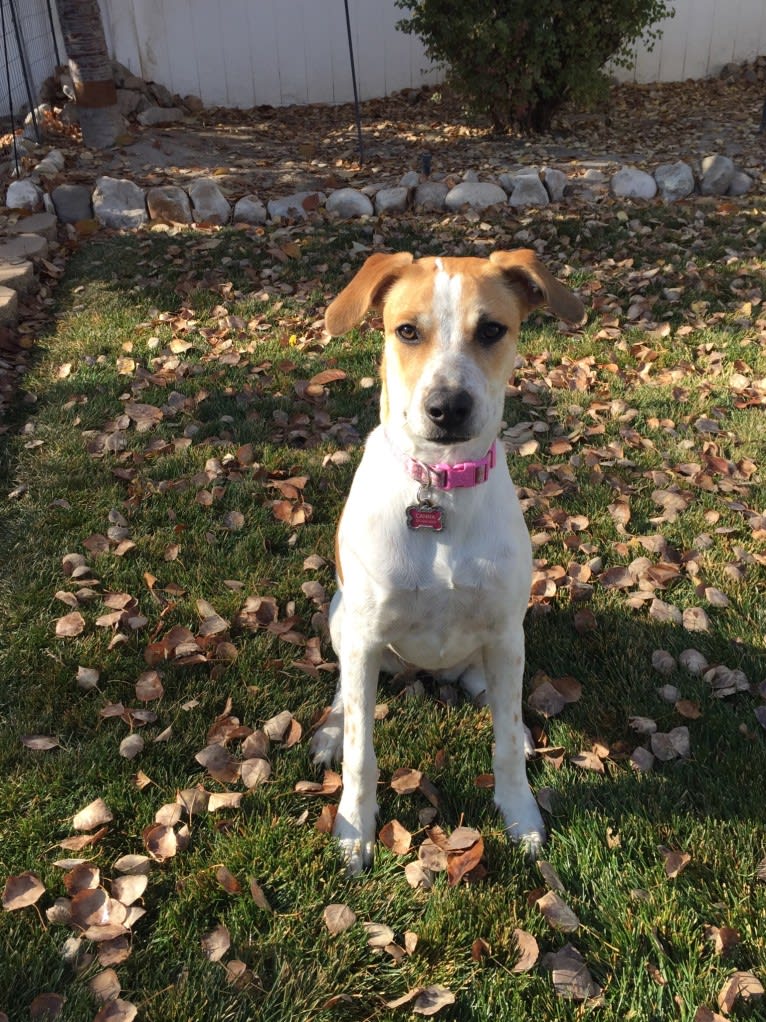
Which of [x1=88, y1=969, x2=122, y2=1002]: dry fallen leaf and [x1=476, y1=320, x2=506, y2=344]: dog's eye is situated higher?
[x1=476, y1=320, x2=506, y2=344]: dog's eye

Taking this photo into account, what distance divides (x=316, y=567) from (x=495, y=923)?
6.15 feet

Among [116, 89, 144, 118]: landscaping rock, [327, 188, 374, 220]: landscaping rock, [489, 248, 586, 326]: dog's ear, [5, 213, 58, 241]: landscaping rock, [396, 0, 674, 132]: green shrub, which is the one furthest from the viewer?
[116, 89, 144, 118]: landscaping rock

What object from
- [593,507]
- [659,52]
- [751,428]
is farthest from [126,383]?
[659,52]

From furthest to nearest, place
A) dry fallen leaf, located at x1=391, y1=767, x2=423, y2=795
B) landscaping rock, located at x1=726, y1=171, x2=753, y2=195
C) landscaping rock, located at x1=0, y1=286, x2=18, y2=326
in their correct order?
landscaping rock, located at x1=726, y1=171, x2=753, y2=195 < landscaping rock, located at x1=0, y1=286, x2=18, y2=326 < dry fallen leaf, located at x1=391, y1=767, x2=423, y2=795

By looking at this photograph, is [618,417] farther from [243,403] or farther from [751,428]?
[243,403]

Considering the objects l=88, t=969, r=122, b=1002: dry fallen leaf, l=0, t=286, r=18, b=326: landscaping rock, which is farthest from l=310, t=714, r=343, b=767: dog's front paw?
l=0, t=286, r=18, b=326: landscaping rock

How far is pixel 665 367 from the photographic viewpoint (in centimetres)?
563

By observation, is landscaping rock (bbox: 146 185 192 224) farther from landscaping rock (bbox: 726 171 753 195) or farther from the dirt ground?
landscaping rock (bbox: 726 171 753 195)

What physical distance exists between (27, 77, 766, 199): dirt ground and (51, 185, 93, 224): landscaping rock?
0.47 metres

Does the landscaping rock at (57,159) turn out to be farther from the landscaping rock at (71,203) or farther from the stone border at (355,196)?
the landscaping rock at (71,203)

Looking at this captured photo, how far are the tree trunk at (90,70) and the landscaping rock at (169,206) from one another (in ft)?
6.55

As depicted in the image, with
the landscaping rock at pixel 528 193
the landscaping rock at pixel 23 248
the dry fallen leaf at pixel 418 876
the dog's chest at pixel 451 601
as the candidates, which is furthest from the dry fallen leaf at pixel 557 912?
the landscaping rock at pixel 528 193

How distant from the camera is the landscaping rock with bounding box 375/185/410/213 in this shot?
828 centimetres

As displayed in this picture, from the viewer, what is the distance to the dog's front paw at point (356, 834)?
2617 millimetres
